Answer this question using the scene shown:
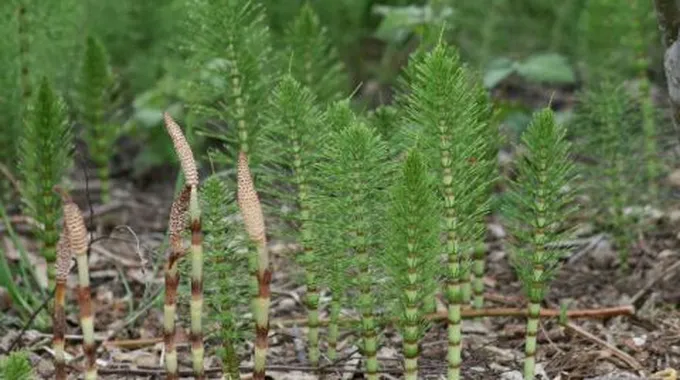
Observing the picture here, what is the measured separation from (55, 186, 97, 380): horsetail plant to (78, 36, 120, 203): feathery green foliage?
1449 mm

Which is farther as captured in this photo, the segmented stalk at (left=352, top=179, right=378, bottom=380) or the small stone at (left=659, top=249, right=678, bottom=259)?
the small stone at (left=659, top=249, right=678, bottom=259)

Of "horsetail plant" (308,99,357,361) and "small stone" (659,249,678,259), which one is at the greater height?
"small stone" (659,249,678,259)

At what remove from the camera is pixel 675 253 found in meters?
2.94

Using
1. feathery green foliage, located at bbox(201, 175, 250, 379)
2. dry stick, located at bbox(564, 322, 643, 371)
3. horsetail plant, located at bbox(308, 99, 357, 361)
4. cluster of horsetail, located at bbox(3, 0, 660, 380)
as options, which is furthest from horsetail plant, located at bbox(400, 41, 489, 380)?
dry stick, located at bbox(564, 322, 643, 371)

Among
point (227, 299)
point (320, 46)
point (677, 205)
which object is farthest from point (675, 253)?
point (227, 299)

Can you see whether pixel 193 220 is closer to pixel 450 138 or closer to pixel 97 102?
pixel 450 138

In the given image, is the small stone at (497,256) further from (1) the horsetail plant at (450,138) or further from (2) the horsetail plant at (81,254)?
(2) the horsetail plant at (81,254)

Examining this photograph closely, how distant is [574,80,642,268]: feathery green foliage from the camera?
9.14 feet

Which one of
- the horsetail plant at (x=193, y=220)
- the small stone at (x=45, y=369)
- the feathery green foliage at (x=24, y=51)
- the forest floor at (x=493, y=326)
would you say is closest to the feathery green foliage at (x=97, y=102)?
the feathery green foliage at (x=24, y=51)

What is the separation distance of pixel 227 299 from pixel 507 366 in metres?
0.62

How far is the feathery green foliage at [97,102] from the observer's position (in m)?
3.15

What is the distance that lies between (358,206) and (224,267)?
0.91ft

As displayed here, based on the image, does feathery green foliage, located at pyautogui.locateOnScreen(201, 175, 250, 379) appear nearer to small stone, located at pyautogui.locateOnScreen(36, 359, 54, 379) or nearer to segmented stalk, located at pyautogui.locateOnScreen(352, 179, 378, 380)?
segmented stalk, located at pyautogui.locateOnScreen(352, 179, 378, 380)

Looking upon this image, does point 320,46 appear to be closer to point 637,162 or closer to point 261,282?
point 637,162
